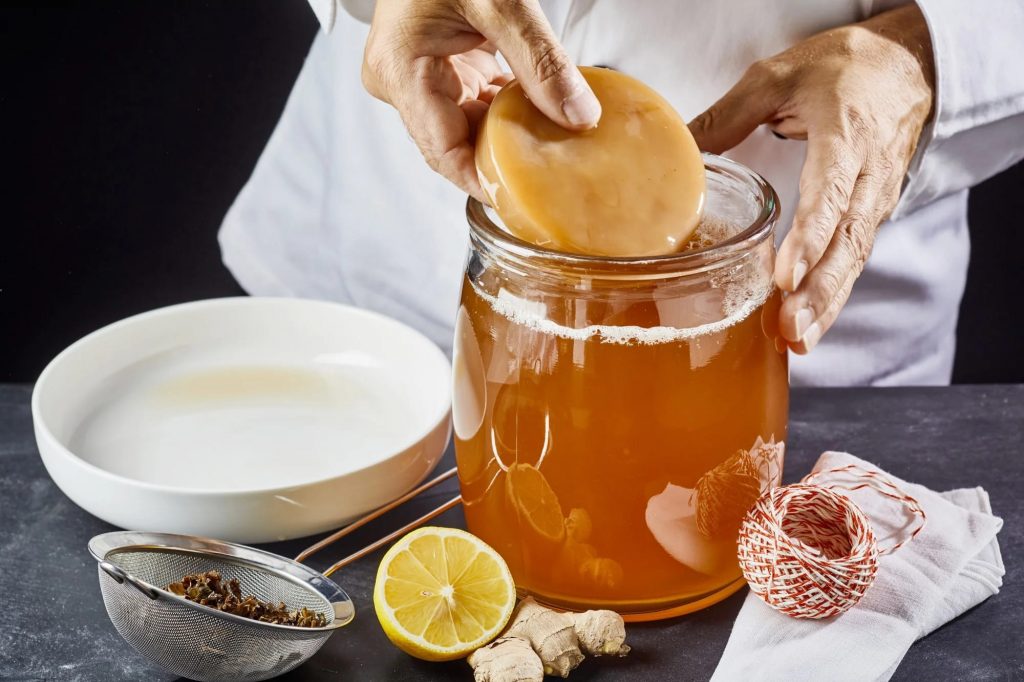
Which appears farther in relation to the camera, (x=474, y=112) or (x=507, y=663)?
(x=474, y=112)

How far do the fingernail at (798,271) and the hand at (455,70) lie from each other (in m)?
0.17

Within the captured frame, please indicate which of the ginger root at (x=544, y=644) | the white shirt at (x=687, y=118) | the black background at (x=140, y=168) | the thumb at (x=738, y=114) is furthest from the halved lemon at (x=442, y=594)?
the black background at (x=140, y=168)

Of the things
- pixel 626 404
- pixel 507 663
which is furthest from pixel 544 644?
pixel 626 404

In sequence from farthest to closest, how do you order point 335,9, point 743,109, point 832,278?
1. point 335,9
2. point 743,109
3. point 832,278

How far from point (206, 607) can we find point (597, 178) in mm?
342

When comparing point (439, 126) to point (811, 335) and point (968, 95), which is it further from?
point (968, 95)

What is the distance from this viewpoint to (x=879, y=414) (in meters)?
1.04

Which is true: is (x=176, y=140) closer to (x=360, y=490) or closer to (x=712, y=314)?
(x=360, y=490)

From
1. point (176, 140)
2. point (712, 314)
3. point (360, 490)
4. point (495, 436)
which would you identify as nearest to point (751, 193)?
point (712, 314)

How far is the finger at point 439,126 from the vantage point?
75cm

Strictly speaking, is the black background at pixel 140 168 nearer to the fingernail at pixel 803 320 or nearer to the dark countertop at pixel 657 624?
the dark countertop at pixel 657 624

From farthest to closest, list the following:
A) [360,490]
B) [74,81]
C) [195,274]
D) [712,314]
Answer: [195,274], [74,81], [360,490], [712,314]

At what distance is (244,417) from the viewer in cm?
96

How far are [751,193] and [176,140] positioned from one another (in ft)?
4.19
